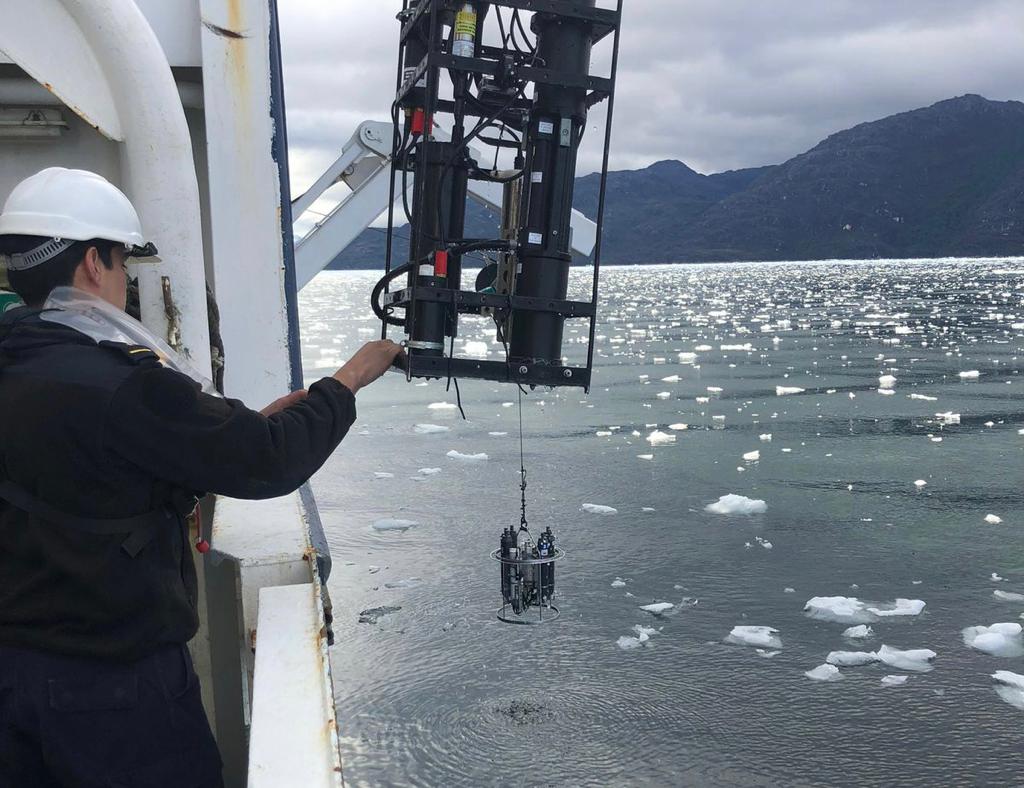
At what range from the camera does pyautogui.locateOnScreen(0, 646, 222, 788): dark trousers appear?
1713 millimetres

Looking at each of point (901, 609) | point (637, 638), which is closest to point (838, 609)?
point (901, 609)

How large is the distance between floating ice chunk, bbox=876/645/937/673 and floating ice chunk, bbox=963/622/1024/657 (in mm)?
295

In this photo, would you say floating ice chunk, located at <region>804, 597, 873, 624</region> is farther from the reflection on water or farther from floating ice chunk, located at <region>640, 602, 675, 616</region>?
floating ice chunk, located at <region>640, 602, 675, 616</region>

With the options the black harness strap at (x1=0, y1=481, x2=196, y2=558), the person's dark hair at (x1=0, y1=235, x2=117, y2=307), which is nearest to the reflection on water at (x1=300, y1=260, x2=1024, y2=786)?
the black harness strap at (x1=0, y1=481, x2=196, y2=558)

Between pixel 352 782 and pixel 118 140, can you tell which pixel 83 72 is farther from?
pixel 352 782

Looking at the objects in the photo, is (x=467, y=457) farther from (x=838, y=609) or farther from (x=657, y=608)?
(x=838, y=609)

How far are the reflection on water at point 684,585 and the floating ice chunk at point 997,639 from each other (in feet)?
0.25

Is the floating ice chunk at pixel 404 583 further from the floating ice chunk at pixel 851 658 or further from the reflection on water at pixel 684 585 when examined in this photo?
the floating ice chunk at pixel 851 658

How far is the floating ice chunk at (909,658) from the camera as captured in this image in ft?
18.4

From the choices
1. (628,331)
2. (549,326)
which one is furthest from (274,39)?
(628,331)

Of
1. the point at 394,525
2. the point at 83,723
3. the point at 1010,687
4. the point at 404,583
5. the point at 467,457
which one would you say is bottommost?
the point at 467,457

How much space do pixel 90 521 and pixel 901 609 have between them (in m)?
5.77

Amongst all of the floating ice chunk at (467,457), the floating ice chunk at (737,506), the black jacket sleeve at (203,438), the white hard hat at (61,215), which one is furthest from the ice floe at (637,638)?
the floating ice chunk at (467,457)

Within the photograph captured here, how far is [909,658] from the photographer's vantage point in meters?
5.70
